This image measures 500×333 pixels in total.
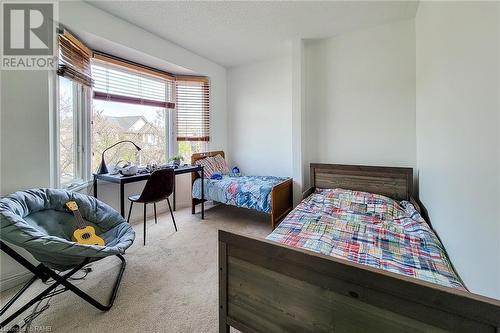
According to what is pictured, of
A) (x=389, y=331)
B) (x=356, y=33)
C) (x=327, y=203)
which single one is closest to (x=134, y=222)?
(x=327, y=203)

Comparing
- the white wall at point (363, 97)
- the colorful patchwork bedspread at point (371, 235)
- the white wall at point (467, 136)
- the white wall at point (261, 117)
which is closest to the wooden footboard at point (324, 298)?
the white wall at point (467, 136)

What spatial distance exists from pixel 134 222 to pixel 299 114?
9.07 ft

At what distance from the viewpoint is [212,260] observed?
7.14 feet

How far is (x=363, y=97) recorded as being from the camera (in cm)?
292

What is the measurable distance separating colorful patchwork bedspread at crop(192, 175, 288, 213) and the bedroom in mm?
326

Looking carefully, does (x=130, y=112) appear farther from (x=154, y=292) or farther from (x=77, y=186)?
(x=154, y=292)

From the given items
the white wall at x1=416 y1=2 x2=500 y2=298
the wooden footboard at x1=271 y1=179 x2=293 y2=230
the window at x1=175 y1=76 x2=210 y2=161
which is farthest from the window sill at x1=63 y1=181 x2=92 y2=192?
the white wall at x1=416 y1=2 x2=500 y2=298

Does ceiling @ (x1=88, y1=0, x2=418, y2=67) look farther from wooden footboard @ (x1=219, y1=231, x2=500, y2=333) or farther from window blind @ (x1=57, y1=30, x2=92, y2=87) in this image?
wooden footboard @ (x1=219, y1=231, x2=500, y2=333)

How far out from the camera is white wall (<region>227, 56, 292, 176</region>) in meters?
3.67

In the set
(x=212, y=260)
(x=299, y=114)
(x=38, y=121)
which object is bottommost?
(x=212, y=260)

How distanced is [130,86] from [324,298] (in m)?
3.49

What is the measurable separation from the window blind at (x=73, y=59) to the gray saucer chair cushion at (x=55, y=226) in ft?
4.00

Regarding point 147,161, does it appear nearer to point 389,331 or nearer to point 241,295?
point 241,295

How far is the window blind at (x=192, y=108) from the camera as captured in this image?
3809mm
